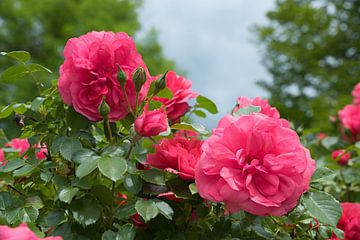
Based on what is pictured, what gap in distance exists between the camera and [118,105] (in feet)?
2.82

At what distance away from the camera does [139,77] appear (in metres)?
0.82

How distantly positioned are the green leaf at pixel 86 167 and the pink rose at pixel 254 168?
14 cm

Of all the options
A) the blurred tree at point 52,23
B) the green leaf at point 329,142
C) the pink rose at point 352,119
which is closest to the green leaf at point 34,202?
the green leaf at point 329,142

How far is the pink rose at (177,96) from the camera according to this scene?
98 cm

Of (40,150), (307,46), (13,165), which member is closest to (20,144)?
(40,150)

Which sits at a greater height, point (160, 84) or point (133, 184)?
point (160, 84)

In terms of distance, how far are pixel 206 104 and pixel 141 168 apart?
218mm

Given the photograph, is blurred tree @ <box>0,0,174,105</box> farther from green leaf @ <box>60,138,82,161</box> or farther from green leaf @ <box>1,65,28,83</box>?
green leaf @ <box>60,138,82,161</box>

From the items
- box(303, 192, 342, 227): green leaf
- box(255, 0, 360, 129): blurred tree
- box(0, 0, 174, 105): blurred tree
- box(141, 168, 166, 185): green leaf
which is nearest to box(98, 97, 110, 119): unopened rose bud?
box(141, 168, 166, 185): green leaf

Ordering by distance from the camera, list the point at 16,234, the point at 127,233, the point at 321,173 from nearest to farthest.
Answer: the point at 16,234 → the point at 127,233 → the point at 321,173

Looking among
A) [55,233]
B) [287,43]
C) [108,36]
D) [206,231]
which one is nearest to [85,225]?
[55,233]

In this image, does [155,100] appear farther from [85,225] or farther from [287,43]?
[287,43]

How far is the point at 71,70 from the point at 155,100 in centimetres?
15

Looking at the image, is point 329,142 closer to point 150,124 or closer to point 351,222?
point 351,222
